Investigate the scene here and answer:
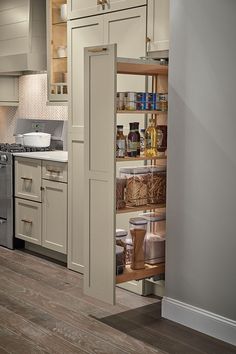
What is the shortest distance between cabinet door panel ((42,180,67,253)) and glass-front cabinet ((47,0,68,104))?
76cm

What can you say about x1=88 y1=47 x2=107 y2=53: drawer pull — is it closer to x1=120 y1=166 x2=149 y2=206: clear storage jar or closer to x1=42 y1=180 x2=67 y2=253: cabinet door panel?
x1=120 y1=166 x2=149 y2=206: clear storage jar

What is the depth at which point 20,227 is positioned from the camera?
5.27m

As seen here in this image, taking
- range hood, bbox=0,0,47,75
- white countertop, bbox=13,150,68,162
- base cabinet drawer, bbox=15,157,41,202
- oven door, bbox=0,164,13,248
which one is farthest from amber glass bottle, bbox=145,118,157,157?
range hood, bbox=0,0,47,75

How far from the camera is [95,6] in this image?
4203mm

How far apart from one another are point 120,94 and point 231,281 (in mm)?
1274

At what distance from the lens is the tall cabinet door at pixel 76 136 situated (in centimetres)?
439

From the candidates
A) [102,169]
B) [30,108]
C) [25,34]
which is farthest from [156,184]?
[30,108]

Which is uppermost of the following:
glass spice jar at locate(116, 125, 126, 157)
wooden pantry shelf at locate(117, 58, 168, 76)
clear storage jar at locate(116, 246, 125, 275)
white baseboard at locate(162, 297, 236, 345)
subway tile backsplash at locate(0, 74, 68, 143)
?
wooden pantry shelf at locate(117, 58, 168, 76)

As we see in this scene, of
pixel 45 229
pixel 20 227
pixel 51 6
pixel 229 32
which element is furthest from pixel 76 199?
pixel 229 32

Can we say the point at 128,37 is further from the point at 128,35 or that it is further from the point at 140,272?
the point at 140,272

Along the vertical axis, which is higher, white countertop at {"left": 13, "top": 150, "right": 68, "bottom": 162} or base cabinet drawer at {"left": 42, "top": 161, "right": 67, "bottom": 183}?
white countertop at {"left": 13, "top": 150, "right": 68, "bottom": 162}

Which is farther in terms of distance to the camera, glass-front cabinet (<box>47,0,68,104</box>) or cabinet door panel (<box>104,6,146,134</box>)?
glass-front cabinet (<box>47,0,68,104</box>)

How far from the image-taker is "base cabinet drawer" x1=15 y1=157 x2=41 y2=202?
4.99 m

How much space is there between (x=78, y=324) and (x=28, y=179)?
6.17 feet
